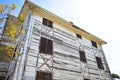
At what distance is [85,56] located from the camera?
1252cm

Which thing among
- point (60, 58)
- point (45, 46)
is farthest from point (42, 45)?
point (60, 58)

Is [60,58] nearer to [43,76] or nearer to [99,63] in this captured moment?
[43,76]

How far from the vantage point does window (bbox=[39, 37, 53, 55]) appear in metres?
8.95

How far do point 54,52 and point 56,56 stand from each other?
37 centimetres

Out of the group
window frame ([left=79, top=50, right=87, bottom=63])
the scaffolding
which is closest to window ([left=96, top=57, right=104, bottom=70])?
the scaffolding

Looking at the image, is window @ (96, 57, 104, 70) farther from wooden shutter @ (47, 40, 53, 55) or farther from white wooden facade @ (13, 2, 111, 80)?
wooden shutter @ (47, 40, 53, 55)

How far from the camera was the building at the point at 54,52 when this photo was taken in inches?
308

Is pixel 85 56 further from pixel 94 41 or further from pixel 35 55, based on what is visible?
pixel 35 55

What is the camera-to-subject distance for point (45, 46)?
9.24 meters

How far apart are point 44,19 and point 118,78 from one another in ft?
59.3

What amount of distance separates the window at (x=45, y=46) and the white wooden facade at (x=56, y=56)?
29 cm

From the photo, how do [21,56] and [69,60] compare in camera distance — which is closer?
[21,56]

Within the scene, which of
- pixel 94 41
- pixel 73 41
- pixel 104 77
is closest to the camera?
pixel 73 41

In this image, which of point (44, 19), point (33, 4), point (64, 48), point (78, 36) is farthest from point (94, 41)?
point (33, 4)
